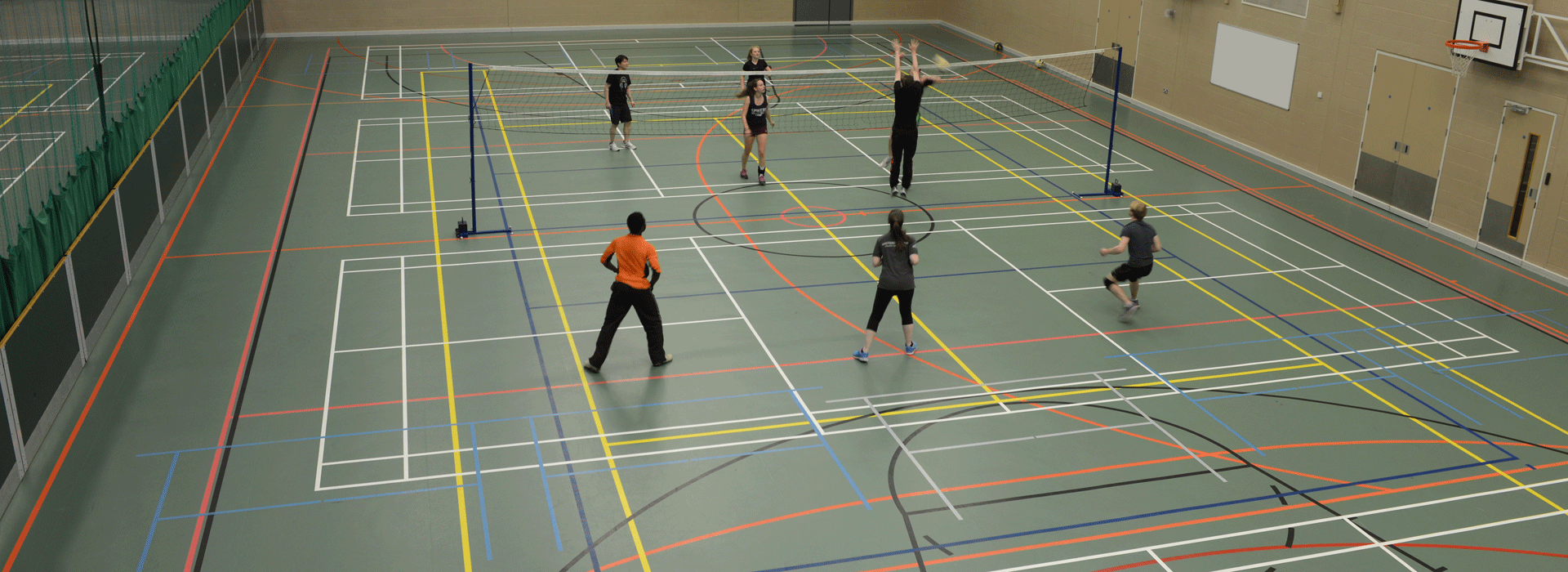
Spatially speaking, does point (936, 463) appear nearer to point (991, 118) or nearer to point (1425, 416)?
point (1425, 416)

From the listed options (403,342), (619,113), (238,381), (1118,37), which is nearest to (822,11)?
(1118,37)

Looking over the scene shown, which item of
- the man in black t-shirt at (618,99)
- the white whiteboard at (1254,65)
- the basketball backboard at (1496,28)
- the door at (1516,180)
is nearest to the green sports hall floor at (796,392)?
the door at (1516,180)

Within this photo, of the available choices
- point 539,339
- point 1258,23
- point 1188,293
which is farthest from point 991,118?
point 539,339

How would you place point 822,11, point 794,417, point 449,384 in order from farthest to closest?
point 822,11
point 449,384
point 794,417

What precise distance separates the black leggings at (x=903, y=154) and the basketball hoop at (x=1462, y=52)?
728 centimetres

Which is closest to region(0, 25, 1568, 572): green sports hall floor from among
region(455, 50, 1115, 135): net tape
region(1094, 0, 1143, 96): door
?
region(455, 50, 1115, 135): net tape

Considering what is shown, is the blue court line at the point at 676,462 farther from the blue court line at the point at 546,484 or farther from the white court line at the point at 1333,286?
the white court line at the point at 1333,286

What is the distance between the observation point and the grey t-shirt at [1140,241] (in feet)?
38.4

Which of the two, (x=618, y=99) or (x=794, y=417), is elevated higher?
(x=618, y=99)

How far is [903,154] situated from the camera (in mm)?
16078

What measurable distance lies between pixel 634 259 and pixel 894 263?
253 cm

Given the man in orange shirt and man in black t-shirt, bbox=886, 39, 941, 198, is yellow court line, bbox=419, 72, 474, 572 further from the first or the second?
man in black t-shirt, bbox=886, 39, 941, 198

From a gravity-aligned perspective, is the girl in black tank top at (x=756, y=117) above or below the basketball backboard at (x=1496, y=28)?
below

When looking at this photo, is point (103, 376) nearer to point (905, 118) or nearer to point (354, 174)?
point (354, 174)
